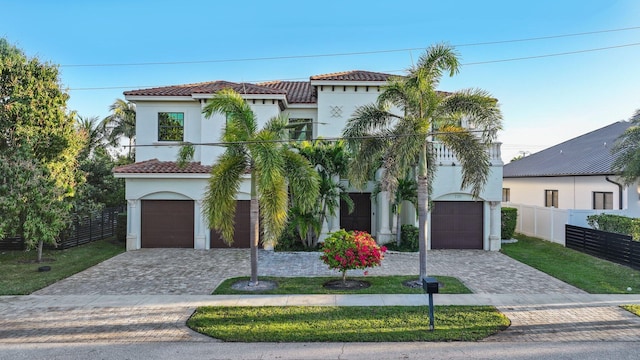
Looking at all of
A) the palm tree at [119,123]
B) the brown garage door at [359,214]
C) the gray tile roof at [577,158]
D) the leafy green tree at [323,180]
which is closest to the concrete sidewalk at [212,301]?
the leafy green tree at [323,180]

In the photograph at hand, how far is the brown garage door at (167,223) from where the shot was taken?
16.6 metres

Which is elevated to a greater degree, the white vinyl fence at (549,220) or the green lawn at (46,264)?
the white vinyl fence at (549,220)

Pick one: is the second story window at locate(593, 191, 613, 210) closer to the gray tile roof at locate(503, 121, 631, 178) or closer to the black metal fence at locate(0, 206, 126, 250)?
the gray tile roof at locate(503, 121, 631, 178)

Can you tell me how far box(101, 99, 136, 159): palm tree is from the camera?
1153 inches

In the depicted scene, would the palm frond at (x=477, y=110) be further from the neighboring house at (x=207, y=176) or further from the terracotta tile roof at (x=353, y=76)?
the terracotta tile roof at (x=353, y=76)

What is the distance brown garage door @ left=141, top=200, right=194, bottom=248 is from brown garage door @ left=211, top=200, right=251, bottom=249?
3.76 ft

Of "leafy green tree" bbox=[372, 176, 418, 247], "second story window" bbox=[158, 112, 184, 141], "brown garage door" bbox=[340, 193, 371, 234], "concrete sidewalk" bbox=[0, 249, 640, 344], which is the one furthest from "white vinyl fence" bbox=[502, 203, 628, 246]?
"second story window" bbox=[158, 112, 184, 141]

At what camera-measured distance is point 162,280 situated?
11039 mm

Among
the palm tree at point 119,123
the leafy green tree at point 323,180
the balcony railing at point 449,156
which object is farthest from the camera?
the palm tree at point 119,123

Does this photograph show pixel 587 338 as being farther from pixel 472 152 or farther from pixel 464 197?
pixel 464 197

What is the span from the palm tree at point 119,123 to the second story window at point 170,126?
42.6 ft

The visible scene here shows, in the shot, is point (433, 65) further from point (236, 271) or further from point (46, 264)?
point (46, 264)

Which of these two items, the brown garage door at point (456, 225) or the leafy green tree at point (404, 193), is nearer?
the leafy green tree at point (404, 193)

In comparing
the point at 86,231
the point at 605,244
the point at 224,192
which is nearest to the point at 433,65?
the point at 224,192
